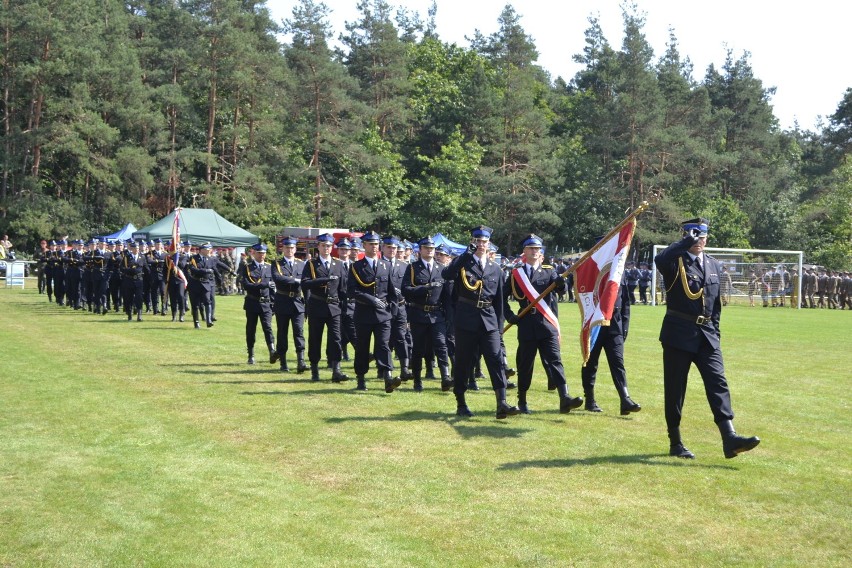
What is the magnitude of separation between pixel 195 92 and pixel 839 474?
183 ft

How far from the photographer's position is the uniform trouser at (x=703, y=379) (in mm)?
8297

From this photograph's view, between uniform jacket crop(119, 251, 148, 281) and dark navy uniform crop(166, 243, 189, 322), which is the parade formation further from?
uniform jacket crop(119, 251, 148, 281)

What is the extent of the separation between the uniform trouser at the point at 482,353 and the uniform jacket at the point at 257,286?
18.2 ft

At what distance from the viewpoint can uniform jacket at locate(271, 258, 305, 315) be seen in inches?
548

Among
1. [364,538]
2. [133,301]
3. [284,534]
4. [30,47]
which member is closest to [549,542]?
[364,538]

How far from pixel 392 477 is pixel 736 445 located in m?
2.98

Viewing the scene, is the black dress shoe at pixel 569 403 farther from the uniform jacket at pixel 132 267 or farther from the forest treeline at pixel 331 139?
the forest treeline at pixel 331 139

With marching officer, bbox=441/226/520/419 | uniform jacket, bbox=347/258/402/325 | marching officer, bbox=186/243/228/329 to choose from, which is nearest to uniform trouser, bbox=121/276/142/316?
marching officer, bbox=186/243/228/329

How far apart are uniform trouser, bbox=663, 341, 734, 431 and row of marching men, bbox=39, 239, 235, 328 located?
1480 centimetres

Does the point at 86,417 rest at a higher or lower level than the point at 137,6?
lower

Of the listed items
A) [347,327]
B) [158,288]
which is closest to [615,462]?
[347,327]

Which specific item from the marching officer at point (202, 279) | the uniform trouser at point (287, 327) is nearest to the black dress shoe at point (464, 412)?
the uniform trouser at point (287, 327)

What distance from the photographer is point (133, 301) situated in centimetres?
2545

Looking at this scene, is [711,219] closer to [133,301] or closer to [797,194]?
[797,194]
